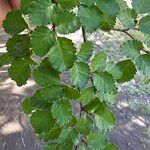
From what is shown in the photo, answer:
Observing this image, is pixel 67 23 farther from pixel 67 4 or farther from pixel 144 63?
pixel 144 63

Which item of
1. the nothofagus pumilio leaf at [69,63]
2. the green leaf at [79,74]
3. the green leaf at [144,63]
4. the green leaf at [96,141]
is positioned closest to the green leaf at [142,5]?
the nothofagus pumilio leaf at [69,63]

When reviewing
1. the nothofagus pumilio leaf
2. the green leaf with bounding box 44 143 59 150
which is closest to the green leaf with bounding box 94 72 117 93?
the nothofagus pumilio leaf

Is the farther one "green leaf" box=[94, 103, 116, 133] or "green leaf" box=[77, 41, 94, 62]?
"green leaf" box=[94, 103, 116, 133]

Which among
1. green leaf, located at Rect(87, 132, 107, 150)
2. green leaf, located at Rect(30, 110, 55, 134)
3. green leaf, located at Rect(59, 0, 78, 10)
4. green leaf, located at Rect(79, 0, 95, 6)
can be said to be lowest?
green leaf, located at Rect(87, 132, 107, 150)

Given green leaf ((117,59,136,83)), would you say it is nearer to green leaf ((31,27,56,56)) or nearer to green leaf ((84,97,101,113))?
green leaf ((84,97,101,113))

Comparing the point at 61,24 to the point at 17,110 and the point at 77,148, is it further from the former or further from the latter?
the point at 17,110

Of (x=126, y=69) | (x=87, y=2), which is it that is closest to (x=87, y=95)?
(x=126, y=69)
